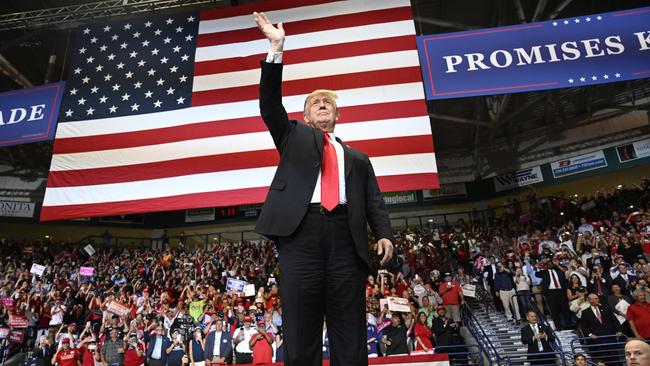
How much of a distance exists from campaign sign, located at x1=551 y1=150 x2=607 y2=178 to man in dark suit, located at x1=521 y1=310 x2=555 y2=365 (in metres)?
12.5

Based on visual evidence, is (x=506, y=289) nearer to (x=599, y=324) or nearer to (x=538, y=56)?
(x=599, y=324)

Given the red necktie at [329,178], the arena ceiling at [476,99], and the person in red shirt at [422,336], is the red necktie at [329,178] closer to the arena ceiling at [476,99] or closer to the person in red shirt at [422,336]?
the person in red shirt at [422,336]

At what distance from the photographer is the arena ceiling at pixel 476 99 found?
1068 cm

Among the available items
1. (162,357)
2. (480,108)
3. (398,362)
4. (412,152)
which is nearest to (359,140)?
(412,152)

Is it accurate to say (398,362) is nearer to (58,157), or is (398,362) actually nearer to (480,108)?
(58,157)

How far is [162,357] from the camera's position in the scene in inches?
295

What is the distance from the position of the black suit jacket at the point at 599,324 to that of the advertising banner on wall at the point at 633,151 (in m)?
11.4

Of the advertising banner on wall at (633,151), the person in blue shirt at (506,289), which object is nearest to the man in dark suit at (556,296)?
the person in blue shirt at (506,289)

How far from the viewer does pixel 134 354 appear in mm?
7609

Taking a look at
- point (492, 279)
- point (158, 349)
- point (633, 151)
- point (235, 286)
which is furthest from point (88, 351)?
point (633, 151)

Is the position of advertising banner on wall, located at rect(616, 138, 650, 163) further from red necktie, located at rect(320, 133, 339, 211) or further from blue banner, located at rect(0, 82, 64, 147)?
blue banner, located at rect(0, 82, 64, 147)

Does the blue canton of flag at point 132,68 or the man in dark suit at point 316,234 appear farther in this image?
the blue canton of flag at point 132,68

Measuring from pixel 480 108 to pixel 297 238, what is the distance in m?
17.4

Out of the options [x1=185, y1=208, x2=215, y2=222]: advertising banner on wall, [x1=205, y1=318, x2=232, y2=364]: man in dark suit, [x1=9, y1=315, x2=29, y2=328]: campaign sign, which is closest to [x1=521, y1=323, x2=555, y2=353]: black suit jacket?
[x1=205, y1=318, x2=232, y2=364]: man in dark suit
